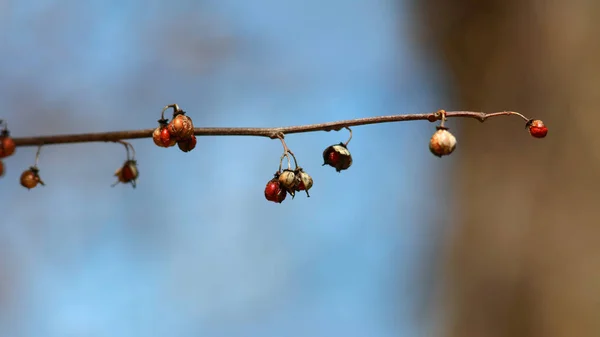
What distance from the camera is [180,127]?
96 cm

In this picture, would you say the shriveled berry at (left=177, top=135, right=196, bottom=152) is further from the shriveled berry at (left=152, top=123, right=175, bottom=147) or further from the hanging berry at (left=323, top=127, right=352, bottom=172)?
the hanging berry at (left=323, top=127, right=352, bottom=172)

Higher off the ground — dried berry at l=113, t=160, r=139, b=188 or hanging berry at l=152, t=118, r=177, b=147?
hanging berry at l=152, t=118, r=177, b=147

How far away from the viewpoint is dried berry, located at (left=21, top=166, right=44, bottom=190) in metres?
1.03

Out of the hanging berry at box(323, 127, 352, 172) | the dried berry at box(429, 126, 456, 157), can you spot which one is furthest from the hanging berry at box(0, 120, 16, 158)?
the dried berry at box(429, 126, 456, 157)

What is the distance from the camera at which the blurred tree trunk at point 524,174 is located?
2.66 meters

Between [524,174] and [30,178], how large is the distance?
2577 mm

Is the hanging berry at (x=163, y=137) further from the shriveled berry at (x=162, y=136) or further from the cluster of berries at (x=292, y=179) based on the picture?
the cluster of berries at (x=292, y=179)

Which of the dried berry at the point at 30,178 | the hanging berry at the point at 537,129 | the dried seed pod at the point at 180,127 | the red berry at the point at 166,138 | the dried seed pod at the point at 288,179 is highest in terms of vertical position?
the hanging berry at the point at 537,129

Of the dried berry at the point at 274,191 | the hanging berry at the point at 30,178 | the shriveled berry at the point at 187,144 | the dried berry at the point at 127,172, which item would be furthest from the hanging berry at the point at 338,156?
the hanging berry at the point at 30,178

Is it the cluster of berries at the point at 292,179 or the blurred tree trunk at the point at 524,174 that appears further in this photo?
the blurred tree trunk at the point at 524,174

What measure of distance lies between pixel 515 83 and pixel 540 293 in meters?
1.19

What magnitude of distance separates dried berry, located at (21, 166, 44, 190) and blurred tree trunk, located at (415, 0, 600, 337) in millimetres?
2524

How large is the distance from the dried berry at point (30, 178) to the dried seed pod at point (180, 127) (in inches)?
11.9

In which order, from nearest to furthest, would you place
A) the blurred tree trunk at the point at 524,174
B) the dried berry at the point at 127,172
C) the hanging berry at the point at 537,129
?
the hanging berry at the point at 537,129, the dried berry at the point at 127,172, the blurred tree trunk at the point at 524,174
